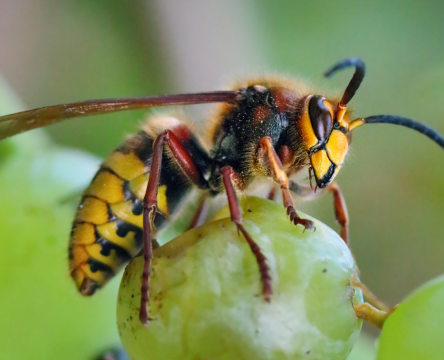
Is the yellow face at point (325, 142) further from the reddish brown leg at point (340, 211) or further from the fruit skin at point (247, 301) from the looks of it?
the fruit skin at point (247, 301)

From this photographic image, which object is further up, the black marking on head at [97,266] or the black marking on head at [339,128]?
the black marking on head at [339,128]

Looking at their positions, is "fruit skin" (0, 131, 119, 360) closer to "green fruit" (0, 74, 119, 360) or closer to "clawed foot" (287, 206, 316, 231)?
"green fruit" (0, 74, 119, 360)

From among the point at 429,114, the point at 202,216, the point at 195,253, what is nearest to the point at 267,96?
the point at 202,216

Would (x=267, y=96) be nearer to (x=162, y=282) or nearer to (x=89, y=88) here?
(x=162, y=282)

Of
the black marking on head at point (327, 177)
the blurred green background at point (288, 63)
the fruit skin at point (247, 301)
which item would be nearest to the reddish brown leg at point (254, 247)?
the fruit skin at point (247, 301)

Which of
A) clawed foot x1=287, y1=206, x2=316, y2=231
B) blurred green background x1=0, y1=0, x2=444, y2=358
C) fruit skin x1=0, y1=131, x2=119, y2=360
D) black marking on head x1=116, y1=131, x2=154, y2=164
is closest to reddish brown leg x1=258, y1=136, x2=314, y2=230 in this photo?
clawed foot x1=287, y1=206, x2=316, y2=231

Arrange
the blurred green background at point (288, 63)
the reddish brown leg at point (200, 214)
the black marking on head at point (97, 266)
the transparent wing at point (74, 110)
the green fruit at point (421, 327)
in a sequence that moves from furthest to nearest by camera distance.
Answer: the blurred green background at point (288, 63)
the reddish brown leg at point (200, 214)
the black marking on head at point (97, 266)
the transparent wing at point (74, 110)
the green fruit at point (421, 327)
